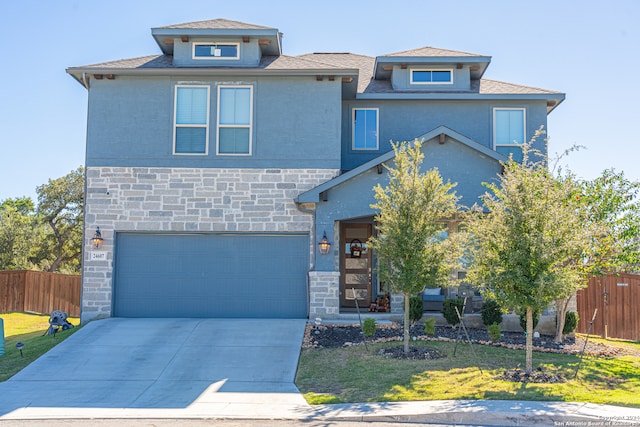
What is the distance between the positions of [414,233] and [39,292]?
16409mm

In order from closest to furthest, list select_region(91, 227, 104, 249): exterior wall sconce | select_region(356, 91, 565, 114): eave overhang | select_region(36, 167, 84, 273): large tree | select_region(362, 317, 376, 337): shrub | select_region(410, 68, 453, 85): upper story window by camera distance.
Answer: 1. select_region(362, 317, 376, 337): shrub
2. select_region(91, 227, 104, 249): exterior wall sconce
3. select_region(356, 91, 565, 114): eave overhang
4. select_region(410, 68, 453, 85): upper story window
5. select_region(36, 167, 84, 273): large tree

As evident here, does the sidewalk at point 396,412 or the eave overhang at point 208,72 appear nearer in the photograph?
the sidewalk at point 396,412

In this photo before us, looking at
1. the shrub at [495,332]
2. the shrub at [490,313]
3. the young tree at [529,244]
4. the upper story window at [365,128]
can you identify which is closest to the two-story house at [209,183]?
the upper story window at [365,128]

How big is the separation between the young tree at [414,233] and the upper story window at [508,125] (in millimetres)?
6074

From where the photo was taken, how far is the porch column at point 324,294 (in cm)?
1483

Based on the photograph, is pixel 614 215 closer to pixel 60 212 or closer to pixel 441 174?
pixel 441 174

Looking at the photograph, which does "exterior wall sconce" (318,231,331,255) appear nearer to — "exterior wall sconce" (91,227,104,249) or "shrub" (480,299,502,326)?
"shrub" (480,299,502,326)

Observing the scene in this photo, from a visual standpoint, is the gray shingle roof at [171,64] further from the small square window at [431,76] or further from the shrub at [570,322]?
the shrub at [570,322]

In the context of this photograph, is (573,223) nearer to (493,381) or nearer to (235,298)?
(493,381)

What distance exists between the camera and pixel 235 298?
15.4 m

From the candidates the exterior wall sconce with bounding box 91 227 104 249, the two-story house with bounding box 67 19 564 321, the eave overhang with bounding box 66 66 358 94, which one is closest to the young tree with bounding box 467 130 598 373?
the two-story house with bounding box 67 19 564 321

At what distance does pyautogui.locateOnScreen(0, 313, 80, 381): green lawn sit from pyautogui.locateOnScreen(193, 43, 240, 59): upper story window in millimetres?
7725

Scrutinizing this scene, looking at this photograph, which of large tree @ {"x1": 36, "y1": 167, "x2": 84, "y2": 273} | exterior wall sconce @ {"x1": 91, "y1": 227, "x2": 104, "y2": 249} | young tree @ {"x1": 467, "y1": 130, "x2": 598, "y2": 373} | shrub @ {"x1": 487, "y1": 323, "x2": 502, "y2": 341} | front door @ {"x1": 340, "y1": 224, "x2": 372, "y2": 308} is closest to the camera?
young tree @ {"x1": 467, "y1": 130, "x2": 598, "y2": 373}

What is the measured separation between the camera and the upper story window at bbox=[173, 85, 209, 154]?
51.1 ft
